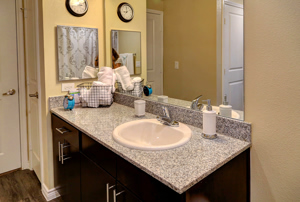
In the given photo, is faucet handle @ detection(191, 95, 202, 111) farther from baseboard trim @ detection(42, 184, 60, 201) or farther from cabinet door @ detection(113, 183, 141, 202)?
baseboard trim @ detection(42, 184, 60, 201)

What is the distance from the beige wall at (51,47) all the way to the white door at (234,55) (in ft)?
4.55

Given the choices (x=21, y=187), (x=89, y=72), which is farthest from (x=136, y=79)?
(x=21, y=187)

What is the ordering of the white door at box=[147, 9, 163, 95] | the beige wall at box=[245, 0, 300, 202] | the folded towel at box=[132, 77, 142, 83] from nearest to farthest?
the beige wall at box=[245, 0, 300, 202] < the white door at box=[147, 9, 163, 95] < the folded towel at box=[132, 77, 142, 83]

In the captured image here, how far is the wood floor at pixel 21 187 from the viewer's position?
7.00 feet

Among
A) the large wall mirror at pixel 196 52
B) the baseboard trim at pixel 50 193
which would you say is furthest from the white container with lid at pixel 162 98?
the baseboard trim at pixel 50 193

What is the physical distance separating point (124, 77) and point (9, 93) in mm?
1392

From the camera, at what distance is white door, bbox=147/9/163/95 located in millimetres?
1638

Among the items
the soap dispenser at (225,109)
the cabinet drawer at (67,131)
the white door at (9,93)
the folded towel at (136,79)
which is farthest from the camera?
the white door at (9,93)

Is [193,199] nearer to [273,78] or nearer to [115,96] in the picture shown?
[273,78]

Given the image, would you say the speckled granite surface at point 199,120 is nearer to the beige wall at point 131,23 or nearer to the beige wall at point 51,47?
the beige wall at point 131,23

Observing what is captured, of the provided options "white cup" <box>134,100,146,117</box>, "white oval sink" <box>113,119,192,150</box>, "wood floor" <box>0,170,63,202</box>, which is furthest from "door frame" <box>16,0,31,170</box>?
"white oval sink" <box>113,119,192,150</box>

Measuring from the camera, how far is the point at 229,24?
1176 millimetres

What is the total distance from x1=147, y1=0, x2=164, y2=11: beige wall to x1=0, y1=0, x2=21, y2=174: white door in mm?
1669

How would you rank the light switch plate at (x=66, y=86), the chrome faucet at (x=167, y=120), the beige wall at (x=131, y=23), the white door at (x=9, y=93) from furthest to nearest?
the white door at (x=9, y=93)
the light switch plate at (x=66, y=86)
the beige wall at (x=131, y=23)
the chrome faucet at (x=167, y=120)
